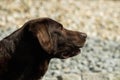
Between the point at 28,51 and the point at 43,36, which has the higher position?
the point at 43,36

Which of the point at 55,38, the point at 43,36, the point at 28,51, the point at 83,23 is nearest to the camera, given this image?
the point at 43,36

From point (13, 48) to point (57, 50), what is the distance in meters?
0.50

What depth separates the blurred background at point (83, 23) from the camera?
33.8 feet

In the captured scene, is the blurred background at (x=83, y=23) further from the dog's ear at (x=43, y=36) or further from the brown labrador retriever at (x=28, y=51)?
the dog's ear at (x=43, y=36)

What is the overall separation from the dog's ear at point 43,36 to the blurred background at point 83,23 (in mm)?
2620

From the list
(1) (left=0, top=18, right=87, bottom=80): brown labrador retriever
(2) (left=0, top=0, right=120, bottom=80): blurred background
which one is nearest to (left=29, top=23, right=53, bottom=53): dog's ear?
(1) (left=0, top=18, right=87, bottom=80): brown labrador retriever

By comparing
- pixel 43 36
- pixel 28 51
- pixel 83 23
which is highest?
pixel 43 36

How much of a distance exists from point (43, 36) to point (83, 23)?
923 centimetres

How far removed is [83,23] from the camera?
15.1 meters

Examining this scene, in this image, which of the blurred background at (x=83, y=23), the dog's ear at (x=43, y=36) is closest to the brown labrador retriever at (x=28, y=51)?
the dog's ear at (x=43, y=36)

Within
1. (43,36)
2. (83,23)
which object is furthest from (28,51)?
(83,23)

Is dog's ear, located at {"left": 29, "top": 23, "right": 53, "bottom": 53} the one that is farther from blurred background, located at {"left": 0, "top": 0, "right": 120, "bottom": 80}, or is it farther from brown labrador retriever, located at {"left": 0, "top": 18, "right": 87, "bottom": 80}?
blurred background, located at {"left": 0, "top": 0, "right": 120, "bottom": 80}

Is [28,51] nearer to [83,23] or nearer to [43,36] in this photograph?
[43,36]

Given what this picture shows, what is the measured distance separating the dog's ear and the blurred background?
2.62 meters
